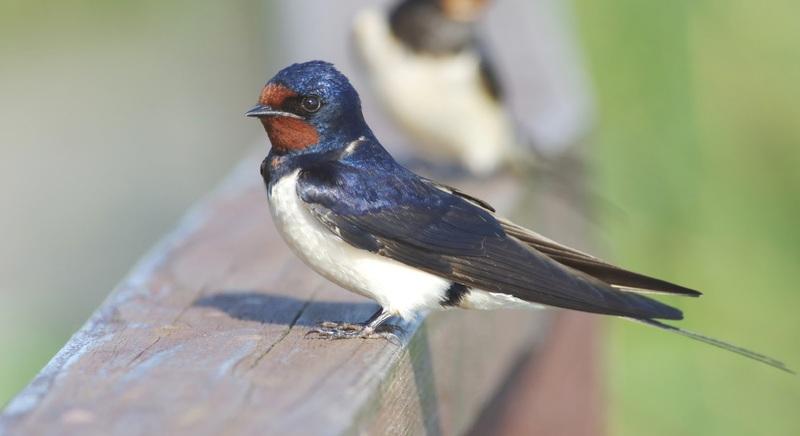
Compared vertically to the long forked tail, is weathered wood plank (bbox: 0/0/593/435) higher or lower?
lower

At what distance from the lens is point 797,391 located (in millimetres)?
4086

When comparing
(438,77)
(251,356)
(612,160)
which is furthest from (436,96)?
(251,356)

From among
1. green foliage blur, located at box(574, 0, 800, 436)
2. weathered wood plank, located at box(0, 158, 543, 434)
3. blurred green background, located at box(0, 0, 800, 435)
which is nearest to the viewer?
weathered wood plank, located at box(0, 158, 543, 434)

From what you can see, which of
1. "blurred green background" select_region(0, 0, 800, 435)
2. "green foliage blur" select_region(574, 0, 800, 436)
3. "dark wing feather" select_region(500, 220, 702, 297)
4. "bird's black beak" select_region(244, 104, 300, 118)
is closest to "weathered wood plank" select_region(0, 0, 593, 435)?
"dark wing feather" select_region(500, 220, 702, 297)

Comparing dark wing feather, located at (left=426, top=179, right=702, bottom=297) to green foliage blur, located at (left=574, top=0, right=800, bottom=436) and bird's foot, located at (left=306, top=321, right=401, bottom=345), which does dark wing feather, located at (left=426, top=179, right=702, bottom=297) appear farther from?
green foliage blur, located at (left=574, top=0, right=800, bottom=436)

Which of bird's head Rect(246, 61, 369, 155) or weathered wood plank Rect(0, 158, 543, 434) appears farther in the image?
bird's head Rect(246, 61, 369, 155)

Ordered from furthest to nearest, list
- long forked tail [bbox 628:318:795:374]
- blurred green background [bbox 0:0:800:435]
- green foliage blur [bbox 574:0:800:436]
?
blurred green background [bbox 0:0:800:435], green foliage blur [bbox 574:0:800:436], long forked tail [bbox 628:318:795:374]

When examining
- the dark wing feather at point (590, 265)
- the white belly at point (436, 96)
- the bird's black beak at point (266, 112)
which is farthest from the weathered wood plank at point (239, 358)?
the white belly at point (436, 96)

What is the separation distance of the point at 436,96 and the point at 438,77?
0.07m

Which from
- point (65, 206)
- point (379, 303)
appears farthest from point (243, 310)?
point (65, 206)

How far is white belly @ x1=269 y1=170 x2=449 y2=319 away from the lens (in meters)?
2.14

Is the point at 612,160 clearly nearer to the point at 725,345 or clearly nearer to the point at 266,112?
the point at 266,112

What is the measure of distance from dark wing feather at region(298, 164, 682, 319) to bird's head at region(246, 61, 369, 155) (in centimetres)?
8

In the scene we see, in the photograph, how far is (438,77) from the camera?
457cm
